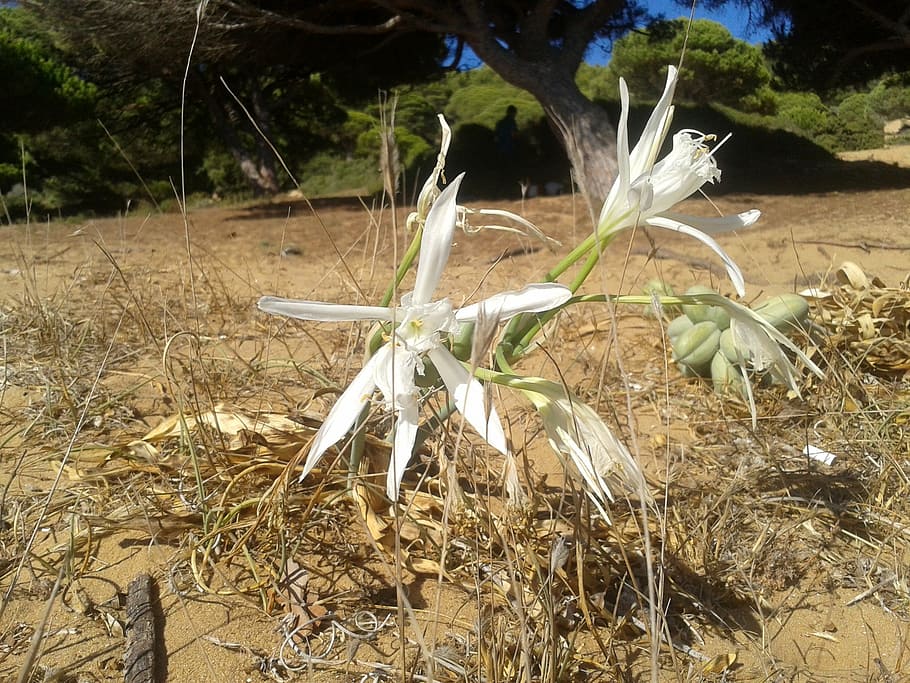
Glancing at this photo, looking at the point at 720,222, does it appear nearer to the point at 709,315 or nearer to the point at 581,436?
the point at 581,436

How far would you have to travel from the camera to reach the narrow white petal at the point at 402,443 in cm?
66

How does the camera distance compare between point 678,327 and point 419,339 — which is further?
point 678,327

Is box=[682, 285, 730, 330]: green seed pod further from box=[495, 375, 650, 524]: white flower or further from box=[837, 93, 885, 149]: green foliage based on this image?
box=[837, 93, 885, 149]: green foliage

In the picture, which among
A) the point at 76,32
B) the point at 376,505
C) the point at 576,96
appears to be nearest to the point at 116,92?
the point at 76,32

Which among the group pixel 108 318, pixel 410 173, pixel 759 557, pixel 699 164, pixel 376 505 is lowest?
pixel 759 557

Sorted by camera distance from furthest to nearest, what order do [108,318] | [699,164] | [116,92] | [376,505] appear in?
[116,92]
[108,318]
[376,505]
[699,164]

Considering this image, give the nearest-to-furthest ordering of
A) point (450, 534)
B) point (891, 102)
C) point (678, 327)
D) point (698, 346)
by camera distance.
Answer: point (450, 534), point (698, 346), point (678, 327), point (891, 102)

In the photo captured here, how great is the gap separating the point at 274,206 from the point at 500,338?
735 cm

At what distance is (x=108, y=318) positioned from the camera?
2.06 meters

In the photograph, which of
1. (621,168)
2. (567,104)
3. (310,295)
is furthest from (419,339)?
(567,104)

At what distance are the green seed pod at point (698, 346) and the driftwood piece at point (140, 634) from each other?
4.39 ft

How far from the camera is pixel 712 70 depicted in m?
16.8

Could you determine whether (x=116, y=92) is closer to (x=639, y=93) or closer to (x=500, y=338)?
(x=500, y=338)

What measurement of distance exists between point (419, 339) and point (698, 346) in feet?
3.77
